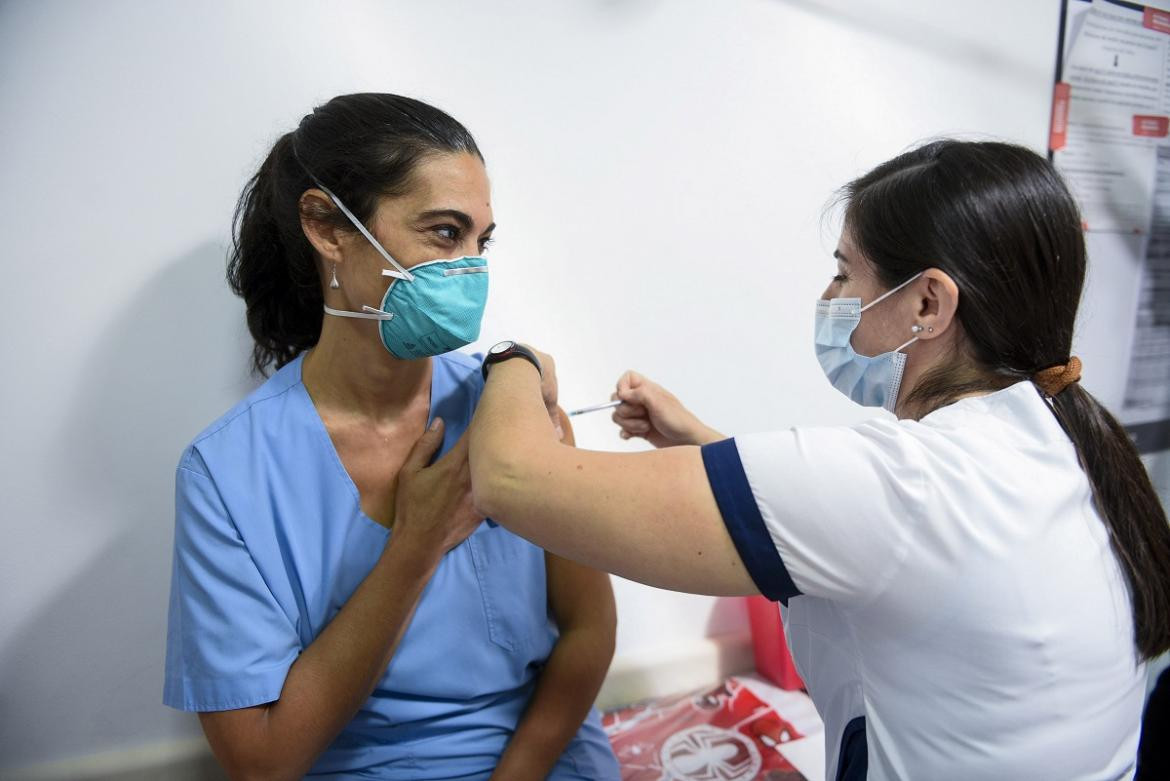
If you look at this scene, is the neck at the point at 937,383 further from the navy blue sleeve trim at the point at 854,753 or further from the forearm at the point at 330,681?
the forearm at the point at 330,681

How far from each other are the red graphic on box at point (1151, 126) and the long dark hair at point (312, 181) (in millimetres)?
1929

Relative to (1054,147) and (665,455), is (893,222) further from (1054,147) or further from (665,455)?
(1054,147)

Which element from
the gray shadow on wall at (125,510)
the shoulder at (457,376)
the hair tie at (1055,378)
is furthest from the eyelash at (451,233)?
the hair tie at (1055,378)

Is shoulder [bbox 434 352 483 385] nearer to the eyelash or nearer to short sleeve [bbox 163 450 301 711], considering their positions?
the eyelash

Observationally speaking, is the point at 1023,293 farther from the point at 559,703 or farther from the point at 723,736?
the point at 723,736

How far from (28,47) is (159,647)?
41.0 inches

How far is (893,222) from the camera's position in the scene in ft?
2.90

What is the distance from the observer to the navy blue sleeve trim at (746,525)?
2.24 feet

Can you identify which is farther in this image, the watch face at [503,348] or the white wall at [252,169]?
the white wall at [252,169]

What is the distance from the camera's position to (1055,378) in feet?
2.74

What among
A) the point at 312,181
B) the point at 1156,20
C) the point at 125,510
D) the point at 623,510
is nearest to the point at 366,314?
the point at 312,181

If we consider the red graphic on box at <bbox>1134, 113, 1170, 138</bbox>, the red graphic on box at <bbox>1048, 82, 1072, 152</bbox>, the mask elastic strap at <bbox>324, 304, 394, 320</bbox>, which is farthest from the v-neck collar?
the red graphic on box at <bbox>1134, 113, 1170, 138</bbox>

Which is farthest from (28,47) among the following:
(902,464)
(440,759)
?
(902,464)

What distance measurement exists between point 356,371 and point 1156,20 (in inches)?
90.6
